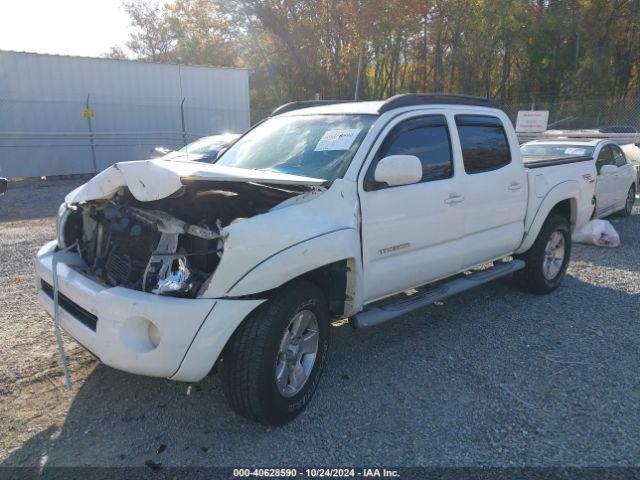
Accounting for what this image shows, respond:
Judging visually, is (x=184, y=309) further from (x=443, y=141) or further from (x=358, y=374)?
(x=443, y=141)

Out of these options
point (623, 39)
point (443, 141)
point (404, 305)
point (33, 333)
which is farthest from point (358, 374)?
point (623, 39)

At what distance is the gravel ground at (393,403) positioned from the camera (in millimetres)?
2865

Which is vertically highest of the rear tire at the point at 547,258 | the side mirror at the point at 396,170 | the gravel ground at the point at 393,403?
the side mirror at the point at 396,170

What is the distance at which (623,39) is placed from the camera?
2880 cm

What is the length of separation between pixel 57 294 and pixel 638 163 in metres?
13.3

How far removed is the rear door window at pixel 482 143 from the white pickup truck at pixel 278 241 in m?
0.02

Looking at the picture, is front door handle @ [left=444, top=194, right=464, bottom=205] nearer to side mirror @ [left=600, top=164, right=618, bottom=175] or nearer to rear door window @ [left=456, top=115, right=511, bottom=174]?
rear door window @ [left=456, top=115, right=511, bottom=174]

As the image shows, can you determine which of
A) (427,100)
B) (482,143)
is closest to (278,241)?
(427,100)

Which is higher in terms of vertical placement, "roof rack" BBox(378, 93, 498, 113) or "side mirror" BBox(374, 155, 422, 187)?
"roof rack" BBox(378, 93, 498, 113)

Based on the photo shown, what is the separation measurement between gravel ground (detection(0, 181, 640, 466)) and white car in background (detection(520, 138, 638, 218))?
4828 mm

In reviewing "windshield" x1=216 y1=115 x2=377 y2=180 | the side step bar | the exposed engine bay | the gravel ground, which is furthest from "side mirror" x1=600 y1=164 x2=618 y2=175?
the exposed engine bay

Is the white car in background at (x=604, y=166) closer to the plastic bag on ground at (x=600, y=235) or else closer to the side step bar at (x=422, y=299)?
the plastic bag on ground at (x=600, y=235)

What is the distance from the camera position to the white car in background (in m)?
9.12

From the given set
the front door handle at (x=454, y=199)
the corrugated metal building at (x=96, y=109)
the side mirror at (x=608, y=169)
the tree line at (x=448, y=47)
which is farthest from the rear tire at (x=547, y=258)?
the tree line at (x=448, y=47)
